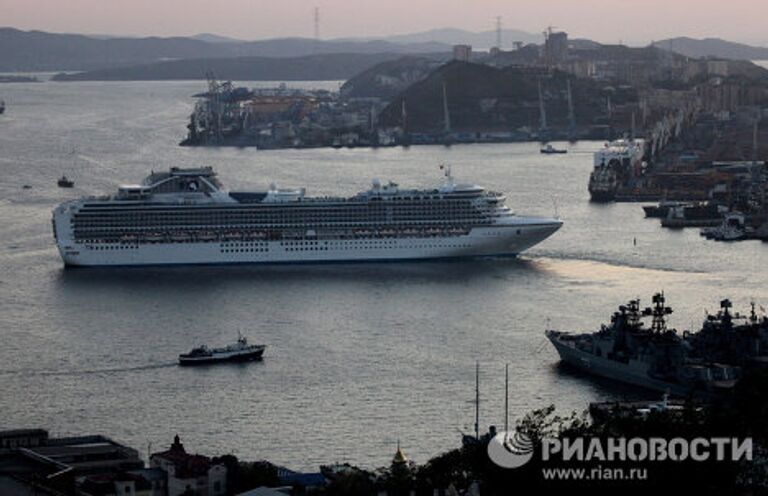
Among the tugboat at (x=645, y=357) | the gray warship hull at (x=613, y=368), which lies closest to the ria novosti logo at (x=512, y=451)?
the tugboat at (x=645, y=357)

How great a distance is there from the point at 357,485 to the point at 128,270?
10033mm

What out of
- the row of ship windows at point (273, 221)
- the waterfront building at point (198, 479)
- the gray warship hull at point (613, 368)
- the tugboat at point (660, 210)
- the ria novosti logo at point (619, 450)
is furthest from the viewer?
the tugboat at point (660, 210)

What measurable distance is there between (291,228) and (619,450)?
1112cm

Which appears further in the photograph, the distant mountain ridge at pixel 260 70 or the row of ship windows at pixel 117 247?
the distant mountain ridge at pixel 260 70

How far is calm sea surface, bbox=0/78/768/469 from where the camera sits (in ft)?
36.0

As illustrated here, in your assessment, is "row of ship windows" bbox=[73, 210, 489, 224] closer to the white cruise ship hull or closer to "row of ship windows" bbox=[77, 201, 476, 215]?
"row of ship windows" bbox=[77, 201, 476, 215]

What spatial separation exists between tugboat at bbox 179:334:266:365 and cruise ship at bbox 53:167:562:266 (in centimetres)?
527

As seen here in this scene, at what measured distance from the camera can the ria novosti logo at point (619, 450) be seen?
24.9 feet

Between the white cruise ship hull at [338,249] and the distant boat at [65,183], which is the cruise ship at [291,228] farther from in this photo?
the distant boat at [65,183]

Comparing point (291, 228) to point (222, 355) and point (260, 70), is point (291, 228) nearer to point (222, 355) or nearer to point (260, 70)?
point (222, 355)

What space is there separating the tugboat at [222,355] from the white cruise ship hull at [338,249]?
A: 5267 millimetres

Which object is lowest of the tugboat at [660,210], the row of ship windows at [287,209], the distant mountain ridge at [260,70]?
the distant mountain ridge at [260,70]

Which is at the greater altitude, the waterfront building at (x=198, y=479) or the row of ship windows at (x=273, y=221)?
the waterfront building at (x=198, y=479)

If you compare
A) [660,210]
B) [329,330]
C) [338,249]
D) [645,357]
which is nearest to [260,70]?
[660,210]
